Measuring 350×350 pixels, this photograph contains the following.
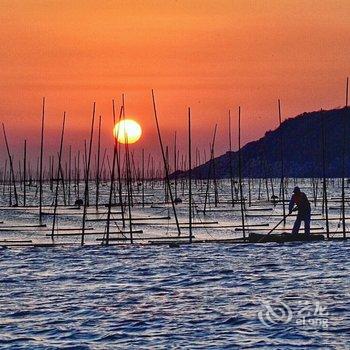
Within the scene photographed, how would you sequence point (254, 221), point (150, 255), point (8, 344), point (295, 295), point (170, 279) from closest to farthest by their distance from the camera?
point (8, 344)
point (295, 295)
point (170, 279)
point (150, 255)
point (254, 221)

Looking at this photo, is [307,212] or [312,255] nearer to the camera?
[312,255]

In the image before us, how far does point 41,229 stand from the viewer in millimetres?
50344

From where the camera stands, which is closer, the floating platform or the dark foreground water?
the dark foreground water

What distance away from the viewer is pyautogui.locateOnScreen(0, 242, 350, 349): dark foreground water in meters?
16.4

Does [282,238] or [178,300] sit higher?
[282,238]

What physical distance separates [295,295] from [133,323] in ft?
14.0

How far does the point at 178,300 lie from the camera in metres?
20.4

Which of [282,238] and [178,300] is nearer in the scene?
[178,300]

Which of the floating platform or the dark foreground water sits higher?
the floating platform

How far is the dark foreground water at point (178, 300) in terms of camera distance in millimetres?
16391

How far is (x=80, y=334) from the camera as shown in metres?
16.8

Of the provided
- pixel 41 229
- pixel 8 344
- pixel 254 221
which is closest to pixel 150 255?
pixel 8 344

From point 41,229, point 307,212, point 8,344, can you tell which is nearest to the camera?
point 8,344

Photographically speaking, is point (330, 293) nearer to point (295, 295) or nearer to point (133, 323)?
point (295, 295)
